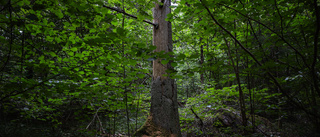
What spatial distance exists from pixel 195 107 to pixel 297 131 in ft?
10.4

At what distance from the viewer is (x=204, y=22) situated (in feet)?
8.83

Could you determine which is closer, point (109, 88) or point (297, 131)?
point (109, 88)

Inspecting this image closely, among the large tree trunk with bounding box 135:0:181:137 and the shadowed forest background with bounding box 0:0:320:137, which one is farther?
the large tree trunk with bounding box 135:0:181:137

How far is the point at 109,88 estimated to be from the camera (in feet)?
8.84

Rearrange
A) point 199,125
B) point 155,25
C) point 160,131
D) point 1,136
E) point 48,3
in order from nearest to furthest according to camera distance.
→ point 48,3
point 160,131
point 155,25
point 1,136
point 199,125

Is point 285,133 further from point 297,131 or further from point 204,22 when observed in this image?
point 204,22

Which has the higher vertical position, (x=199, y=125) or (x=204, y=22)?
(x=204, y=22)

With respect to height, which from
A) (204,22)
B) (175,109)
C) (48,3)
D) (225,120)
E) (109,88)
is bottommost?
(225,120)

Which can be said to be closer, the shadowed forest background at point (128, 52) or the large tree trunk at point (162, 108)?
the shadowed forest background at point (128, 52)

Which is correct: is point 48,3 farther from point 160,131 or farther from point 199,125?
point 199,125

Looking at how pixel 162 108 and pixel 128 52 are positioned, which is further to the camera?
pixel 162 108

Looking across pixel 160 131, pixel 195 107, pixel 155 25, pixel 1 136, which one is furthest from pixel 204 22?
pixel 1 136

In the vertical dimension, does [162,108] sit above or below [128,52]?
below

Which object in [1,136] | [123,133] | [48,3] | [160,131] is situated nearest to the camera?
[48,3]
